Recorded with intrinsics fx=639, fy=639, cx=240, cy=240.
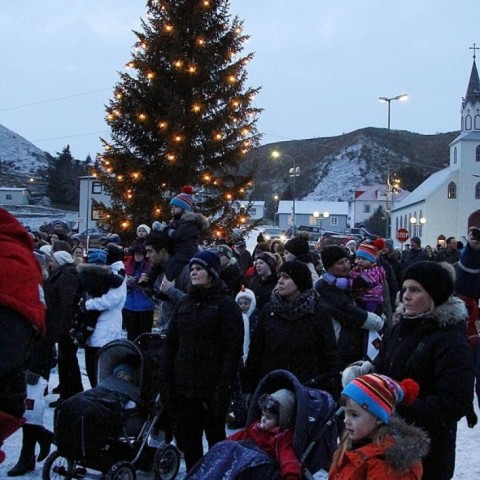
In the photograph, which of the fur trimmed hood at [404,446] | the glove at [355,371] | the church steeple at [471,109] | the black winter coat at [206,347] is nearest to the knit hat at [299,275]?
the black winter coat at [206,347]

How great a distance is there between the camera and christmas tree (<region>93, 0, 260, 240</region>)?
15625 millimetres

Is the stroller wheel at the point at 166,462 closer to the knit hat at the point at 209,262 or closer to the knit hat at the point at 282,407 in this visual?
the knit hat at the point at 209,262

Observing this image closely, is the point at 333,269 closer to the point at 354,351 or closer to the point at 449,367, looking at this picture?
the point at 354,351

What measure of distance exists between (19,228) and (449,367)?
246 centimetres

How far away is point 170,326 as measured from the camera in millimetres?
5332

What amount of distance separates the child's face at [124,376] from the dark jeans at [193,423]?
0.65m

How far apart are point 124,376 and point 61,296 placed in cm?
135

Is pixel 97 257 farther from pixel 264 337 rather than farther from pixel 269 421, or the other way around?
pixel 269 421

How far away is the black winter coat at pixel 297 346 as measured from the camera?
5.07m

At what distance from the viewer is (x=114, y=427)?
511 centimetres

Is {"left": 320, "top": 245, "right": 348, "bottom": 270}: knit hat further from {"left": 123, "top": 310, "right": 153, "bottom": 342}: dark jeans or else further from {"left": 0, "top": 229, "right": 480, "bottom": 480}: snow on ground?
{"left": 123, "top": 310, "right": 153, "bottom": 342}: dark jeans

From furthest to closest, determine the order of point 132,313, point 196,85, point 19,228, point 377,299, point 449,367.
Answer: point 196,85 → point 132,313 → point 377,299 → point 449,367 → point 19,228

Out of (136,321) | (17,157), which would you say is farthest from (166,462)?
(17,157)

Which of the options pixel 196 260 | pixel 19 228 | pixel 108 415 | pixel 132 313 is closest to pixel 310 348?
pixel 196 260
